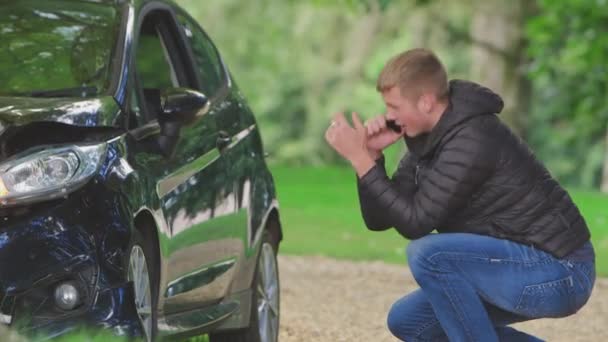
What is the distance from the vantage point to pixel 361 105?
50.7m

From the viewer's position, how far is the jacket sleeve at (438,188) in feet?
20.3

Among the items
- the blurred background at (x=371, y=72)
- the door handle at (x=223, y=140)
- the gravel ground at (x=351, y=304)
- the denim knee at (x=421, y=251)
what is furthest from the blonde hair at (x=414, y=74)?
the blurred background at (x=371, y=72)

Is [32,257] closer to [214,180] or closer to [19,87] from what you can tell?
[19,87]

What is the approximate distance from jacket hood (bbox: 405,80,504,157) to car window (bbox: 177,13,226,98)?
1.83 m

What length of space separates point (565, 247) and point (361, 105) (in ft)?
145

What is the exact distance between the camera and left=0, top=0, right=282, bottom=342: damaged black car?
584 cm

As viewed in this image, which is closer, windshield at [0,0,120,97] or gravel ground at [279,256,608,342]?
windshield at [0,0,120,97]

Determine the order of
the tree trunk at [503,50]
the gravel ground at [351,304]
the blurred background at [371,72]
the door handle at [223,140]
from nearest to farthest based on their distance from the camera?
the door handle at [223,140]
the gravel ground at [351,304]
the blurred background at [371,72]
the tree trunk at [503,50]

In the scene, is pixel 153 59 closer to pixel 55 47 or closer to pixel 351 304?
pixel 55 47

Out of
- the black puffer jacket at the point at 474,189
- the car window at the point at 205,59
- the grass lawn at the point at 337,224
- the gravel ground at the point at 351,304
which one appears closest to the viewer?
the black puffer jacket at the point at 474,189

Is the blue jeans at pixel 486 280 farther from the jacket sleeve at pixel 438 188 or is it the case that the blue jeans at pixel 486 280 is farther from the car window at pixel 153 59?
the car window at pixel 153 59

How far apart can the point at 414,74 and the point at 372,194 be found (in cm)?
46

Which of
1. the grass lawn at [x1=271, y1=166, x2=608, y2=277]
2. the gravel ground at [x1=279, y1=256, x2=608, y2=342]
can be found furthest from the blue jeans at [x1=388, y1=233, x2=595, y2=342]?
the grass lawn at [x1=271, y1=166, x2=608, y2=277]

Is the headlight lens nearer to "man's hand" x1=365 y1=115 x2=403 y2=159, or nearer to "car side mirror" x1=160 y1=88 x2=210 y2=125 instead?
"car side mirror" x1=160 y1=88 x2=210 y2=125
